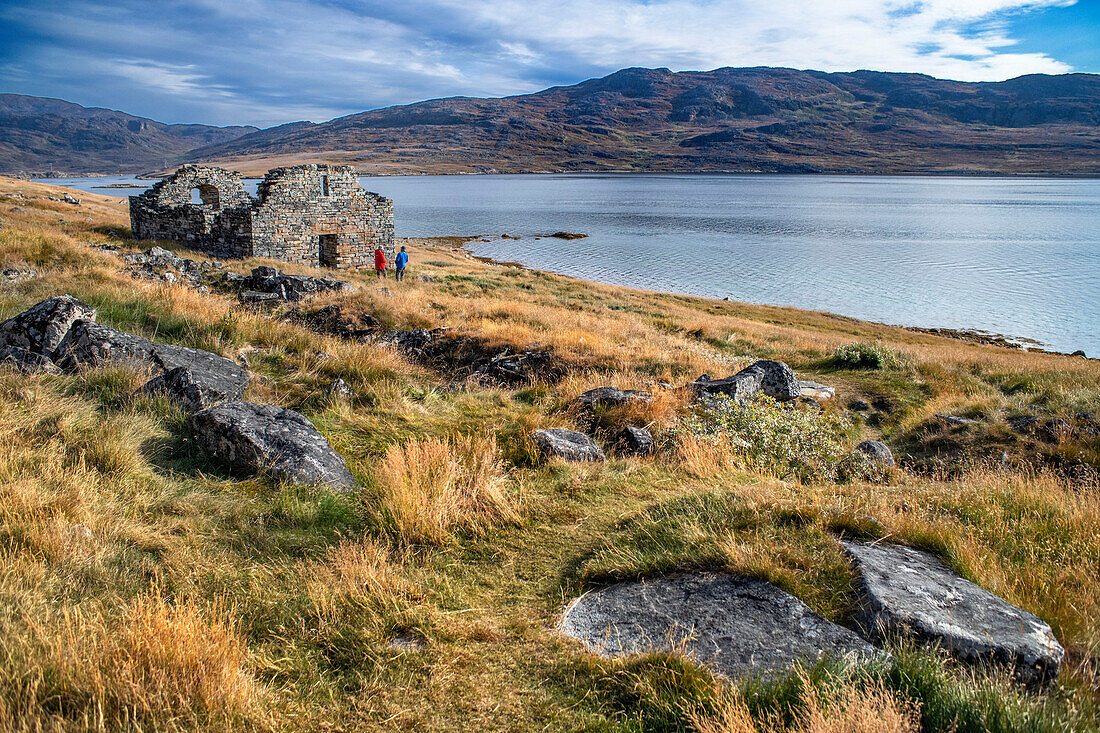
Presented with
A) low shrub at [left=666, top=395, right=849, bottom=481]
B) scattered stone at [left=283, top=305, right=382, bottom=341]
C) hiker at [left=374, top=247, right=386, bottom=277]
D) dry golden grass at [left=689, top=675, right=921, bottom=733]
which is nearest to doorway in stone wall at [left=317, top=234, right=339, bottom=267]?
hiker at [left=374, top=247, right=386, bottom=277]

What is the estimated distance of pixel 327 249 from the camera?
2677 cm

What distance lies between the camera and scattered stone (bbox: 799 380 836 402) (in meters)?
11.4

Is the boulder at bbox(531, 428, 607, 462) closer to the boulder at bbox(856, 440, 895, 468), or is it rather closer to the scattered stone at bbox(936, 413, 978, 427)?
the boulder at bbox(856, 440, 895, 468)

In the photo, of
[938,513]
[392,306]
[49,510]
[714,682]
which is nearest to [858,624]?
[714,682]

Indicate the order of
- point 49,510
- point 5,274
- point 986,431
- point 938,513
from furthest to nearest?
point 5,274, point 986,431, point 938,513, point 49,510

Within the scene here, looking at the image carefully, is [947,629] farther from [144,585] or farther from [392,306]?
[392,306]

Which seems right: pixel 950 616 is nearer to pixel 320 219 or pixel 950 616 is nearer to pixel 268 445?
pixel 268 445

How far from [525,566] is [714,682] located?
1.68 m

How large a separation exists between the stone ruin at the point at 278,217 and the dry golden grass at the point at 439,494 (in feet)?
72.1

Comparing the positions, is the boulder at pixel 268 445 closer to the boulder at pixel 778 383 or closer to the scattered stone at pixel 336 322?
the scattered stone at pixel 336 322

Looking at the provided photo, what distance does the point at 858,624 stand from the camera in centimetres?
334

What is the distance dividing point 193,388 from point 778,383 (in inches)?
365

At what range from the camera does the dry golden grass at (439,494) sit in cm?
438

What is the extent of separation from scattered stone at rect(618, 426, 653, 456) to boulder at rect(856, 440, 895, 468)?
3.20 metres
